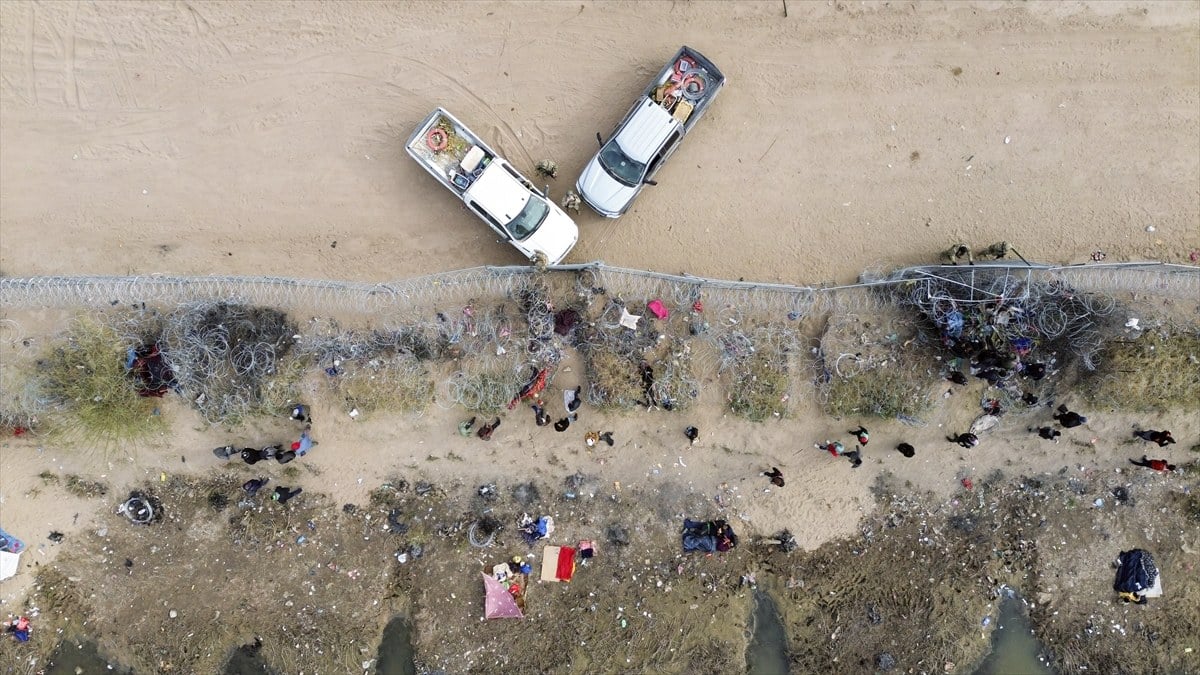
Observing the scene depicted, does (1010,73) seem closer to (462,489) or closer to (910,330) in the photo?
(910,330)

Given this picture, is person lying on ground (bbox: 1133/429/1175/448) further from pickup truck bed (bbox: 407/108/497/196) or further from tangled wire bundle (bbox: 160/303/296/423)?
tangled wire bundle (bbox: 160/303/296/423)

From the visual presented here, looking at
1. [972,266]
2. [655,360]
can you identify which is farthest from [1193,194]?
[655,360]

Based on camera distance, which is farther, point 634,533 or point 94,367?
point 634,533

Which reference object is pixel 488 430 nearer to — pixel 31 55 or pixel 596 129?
pixel 596 129

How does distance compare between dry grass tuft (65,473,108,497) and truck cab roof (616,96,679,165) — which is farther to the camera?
dry grass tuft (65,473,108,497)

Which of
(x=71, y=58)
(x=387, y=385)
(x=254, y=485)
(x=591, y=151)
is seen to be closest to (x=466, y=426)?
(x=387, y=385)

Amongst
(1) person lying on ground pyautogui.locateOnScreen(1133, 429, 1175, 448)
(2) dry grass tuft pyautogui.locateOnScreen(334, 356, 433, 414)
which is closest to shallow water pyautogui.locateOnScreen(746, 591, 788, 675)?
(1) person lying on ground pyautogui.locateOnScreen(1133, 429, 1175, 448)

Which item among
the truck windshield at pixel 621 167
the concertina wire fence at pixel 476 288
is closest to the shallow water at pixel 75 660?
the concertina wire fence at pixel 476 288
